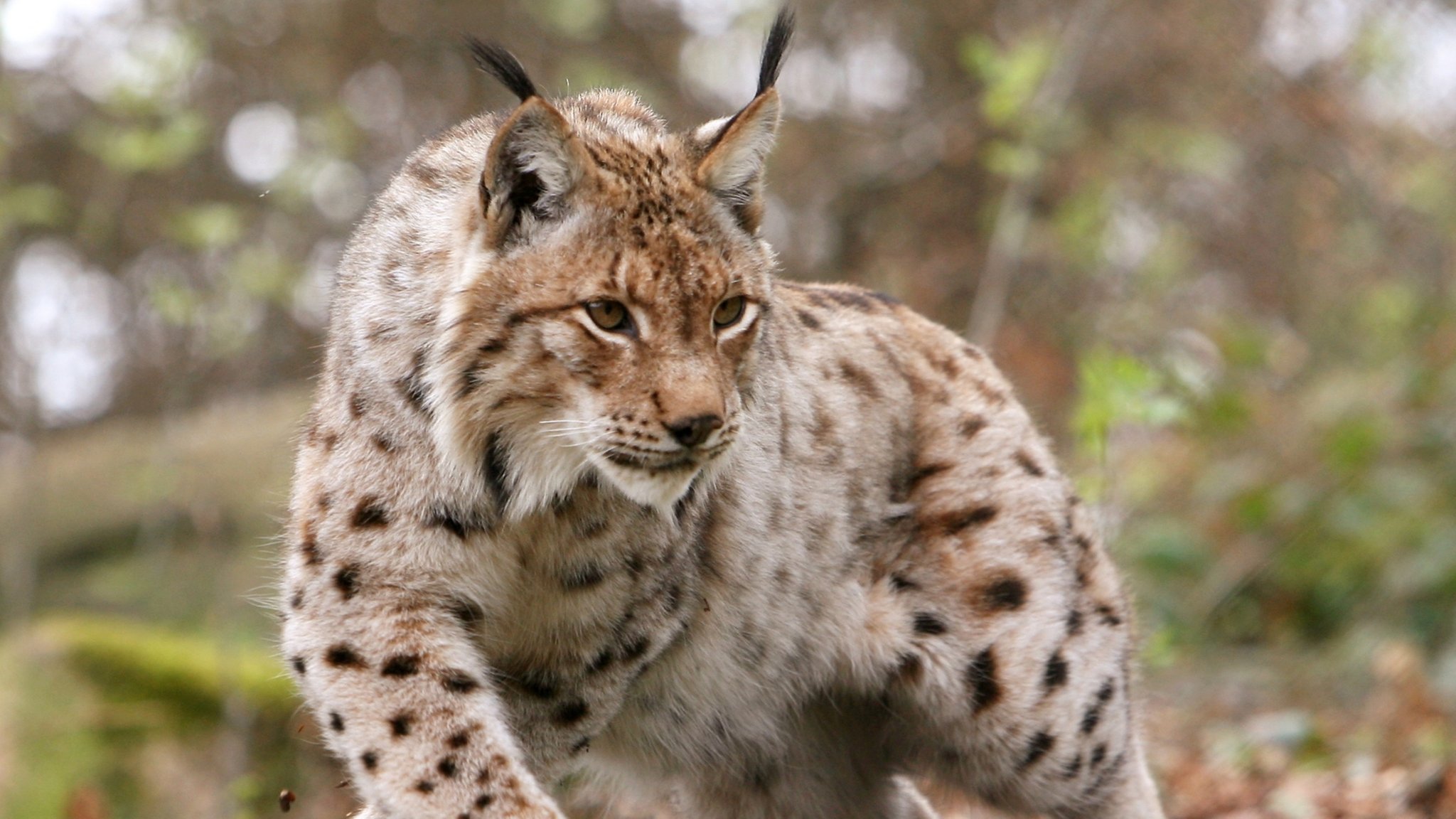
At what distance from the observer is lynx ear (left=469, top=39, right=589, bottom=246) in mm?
4082

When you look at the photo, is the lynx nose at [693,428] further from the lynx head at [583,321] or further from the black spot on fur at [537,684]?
the black spot on fur at [537,684]

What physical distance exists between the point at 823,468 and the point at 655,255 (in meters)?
1.47

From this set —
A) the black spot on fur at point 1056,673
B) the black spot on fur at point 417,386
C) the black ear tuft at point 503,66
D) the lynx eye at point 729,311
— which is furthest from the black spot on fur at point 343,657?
the black spot on fur at point 1056,673

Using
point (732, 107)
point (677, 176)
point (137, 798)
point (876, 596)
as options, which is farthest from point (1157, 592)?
point (677, 176)

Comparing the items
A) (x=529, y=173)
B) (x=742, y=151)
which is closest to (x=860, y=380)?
(x=742, y=151)

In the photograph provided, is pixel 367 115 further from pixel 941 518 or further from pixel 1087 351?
pixel 941 518

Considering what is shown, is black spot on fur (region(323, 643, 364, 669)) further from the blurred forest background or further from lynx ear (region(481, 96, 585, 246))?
the blurred forest background

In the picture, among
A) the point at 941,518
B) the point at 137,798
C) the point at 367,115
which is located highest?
the point at 367,115

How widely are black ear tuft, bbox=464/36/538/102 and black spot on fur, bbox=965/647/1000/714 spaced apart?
102 inches

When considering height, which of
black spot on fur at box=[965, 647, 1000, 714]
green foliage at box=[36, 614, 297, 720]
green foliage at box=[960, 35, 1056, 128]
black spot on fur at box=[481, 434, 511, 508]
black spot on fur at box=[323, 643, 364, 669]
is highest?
green foliage at box=[960, 35, 1056, 128]

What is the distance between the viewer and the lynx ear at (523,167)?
13.4 ft

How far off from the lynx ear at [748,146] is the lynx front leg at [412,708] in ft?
4.54

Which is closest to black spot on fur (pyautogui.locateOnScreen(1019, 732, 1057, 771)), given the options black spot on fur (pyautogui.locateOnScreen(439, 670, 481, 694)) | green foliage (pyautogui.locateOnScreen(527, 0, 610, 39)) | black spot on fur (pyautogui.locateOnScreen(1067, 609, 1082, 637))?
black spot on fur (pyautogui.locateOnScreen(1067, 609, 1082, 637))

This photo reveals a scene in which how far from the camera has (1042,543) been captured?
5.66m
